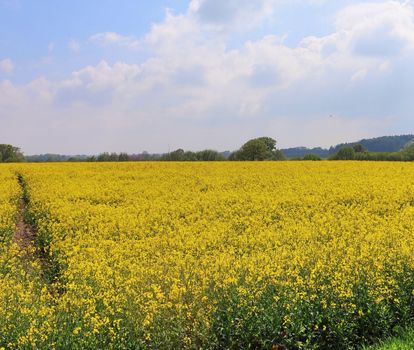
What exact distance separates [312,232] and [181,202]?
20.7 feet

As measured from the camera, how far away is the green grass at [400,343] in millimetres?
5752

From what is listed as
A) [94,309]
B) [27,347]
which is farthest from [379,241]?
[27,347]

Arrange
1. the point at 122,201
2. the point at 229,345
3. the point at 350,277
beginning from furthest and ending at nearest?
1. the point at 122,201
2. the point at 350,277
3. the point at 229,345

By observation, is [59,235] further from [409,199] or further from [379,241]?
[409,199]

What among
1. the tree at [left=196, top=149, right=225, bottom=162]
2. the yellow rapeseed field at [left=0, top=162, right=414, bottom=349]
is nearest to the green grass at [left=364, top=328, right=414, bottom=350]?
the yellow rapeseed field at [left=0, top=162, right=414, bottom=349]

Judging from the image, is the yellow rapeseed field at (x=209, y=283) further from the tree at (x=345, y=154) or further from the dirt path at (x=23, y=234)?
the tree at (x=345, y=154)

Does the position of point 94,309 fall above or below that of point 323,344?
above

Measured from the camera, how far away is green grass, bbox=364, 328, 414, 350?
5.75 meters

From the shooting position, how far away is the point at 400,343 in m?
5.88

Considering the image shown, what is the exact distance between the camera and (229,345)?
5750 mm

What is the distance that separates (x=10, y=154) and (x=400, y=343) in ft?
279

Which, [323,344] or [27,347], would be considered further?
[323,344]

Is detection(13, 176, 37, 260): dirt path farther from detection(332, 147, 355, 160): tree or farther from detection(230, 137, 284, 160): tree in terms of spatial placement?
detection(230, 137, 284, 160): tree

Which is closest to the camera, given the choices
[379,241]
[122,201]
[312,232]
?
[379,241]
